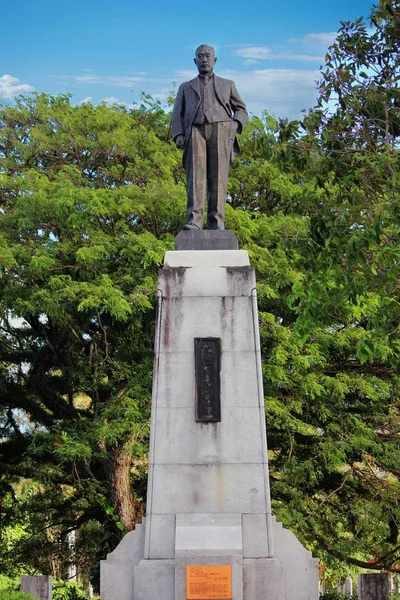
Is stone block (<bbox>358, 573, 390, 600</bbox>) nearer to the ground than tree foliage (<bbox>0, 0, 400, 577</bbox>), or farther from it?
nearer to the ground

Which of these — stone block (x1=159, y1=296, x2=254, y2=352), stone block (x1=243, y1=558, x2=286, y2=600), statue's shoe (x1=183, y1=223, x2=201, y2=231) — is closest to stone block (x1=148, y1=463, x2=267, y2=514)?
stone block (x1=243, y1=558, x2=286, y2=600)

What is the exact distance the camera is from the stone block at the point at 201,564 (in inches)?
371

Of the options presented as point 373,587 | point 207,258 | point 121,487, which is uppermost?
point 207,258

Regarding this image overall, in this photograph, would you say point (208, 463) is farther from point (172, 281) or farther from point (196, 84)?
point (196, 84)

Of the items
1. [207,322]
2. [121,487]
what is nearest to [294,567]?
[207,322]

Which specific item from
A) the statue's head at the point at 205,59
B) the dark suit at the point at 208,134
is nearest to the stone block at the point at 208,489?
the dark suit at the point at 208,134

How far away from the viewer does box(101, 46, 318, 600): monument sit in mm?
9562

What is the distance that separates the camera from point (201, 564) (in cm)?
943

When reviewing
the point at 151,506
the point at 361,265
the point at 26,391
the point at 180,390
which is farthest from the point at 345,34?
the point at 26,391

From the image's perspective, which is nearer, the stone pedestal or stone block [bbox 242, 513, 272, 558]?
the stone pedestal

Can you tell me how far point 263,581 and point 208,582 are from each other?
55 cm

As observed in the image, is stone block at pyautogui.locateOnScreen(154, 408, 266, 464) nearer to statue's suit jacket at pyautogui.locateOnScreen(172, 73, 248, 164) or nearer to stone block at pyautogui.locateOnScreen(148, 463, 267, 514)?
stone block at pyautogui.locateOnScreen(148, 463, 267, 514)

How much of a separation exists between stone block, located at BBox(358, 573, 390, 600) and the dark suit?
17.0 ft

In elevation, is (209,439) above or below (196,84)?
below
